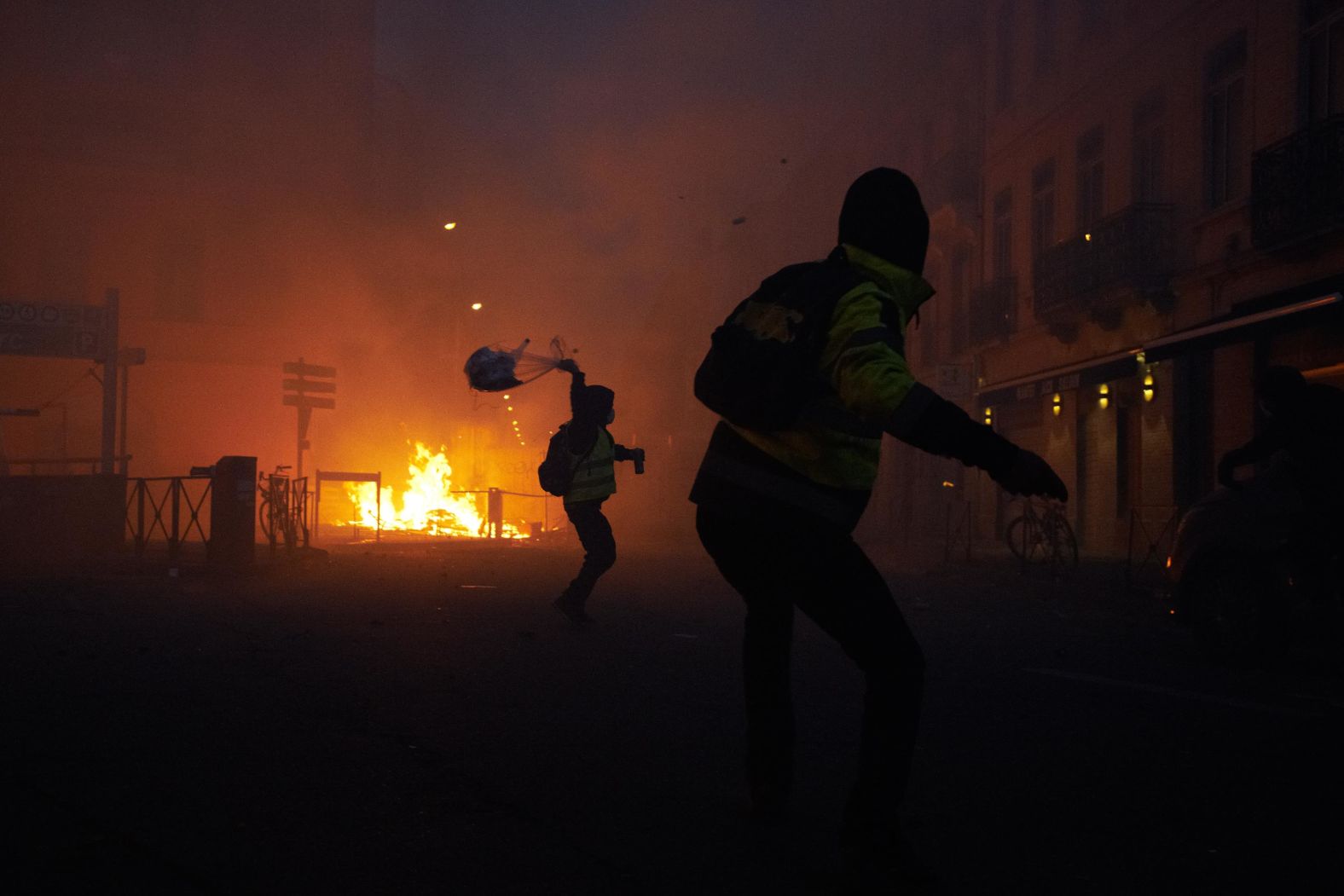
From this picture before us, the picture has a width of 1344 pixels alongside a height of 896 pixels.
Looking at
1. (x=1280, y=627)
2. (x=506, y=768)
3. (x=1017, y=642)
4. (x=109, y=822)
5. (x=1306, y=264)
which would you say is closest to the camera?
(x=109, y=822)

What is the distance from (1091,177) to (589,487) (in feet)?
55.3

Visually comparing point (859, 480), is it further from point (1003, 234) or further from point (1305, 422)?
point (1003, 234)

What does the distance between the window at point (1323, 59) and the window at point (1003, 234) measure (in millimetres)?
10346

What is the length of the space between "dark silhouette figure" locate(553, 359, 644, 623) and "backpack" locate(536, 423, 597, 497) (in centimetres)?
1

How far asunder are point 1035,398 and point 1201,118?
20.4 feet

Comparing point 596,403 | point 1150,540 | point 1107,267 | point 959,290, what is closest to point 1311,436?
point 596,403

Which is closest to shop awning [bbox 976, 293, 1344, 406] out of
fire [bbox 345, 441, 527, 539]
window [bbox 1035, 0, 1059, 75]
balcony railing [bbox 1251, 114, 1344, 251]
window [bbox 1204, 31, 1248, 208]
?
balcony railing [bbox 1251, 114, 1344, 251]

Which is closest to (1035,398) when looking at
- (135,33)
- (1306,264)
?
(1306,264)

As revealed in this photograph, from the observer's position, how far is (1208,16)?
61.3ft

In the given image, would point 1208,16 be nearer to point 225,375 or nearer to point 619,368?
point 225,375

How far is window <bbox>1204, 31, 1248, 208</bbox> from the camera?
59.0 ft

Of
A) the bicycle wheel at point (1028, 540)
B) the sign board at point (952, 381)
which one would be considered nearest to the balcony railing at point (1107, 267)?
the sign board at point (952, 381)

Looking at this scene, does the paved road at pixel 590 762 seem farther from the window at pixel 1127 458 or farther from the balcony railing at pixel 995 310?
the balcony railing at pixel 995 310

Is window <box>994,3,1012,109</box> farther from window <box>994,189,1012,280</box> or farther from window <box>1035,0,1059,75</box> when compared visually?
window <box>994,189,1012,280</box>
